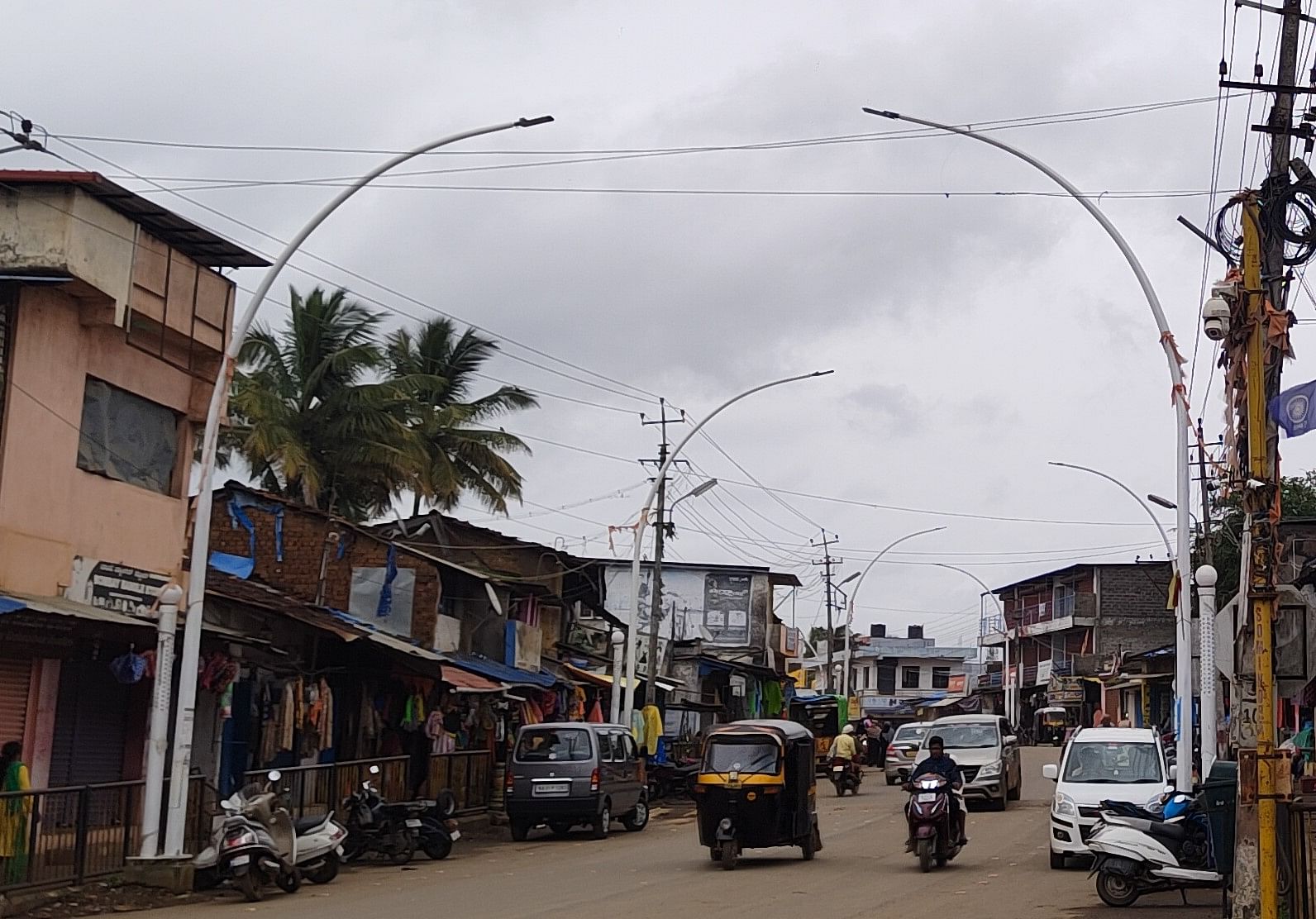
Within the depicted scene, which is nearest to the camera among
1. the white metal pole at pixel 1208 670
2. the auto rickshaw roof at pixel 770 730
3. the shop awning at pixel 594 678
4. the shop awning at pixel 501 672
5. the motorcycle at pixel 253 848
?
the motorcycle at pixel 253 848

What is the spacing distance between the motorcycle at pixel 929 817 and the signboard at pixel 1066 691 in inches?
2424

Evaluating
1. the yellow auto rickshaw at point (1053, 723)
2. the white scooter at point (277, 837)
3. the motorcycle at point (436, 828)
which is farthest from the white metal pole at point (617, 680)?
the yellow auto rickshaw at point (1053, 723)

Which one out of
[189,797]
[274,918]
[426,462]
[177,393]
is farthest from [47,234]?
[426,462]

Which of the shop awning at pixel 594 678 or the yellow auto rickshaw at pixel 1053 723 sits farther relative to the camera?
the yellow auto rickshaw at pixel 1053 723

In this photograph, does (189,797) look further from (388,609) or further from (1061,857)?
(388,609)

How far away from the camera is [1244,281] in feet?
42.5

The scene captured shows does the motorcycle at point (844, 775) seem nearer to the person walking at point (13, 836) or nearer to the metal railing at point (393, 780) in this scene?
the metal railing at point (393, 780)

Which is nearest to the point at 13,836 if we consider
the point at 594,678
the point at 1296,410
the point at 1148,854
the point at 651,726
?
the point at 1148,854

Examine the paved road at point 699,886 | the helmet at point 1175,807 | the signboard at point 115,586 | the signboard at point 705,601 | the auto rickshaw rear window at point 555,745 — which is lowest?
the paved road at point 699,886

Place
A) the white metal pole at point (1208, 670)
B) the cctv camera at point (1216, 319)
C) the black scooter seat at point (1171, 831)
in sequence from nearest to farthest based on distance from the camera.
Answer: the cctv camera at point (1216, 319)
the black scooter seat at point (1171, 831)
the white metal pole at point (1208, 670)

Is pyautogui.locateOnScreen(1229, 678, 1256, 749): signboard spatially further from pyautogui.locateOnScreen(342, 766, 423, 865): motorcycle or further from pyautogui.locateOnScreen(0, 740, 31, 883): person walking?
pyautogui.locateOnScreen(342, 766, 423, 865): motorcycle

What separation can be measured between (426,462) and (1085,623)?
50.7m

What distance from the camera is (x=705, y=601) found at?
7269 cm

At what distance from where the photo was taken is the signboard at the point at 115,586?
21.3 m
